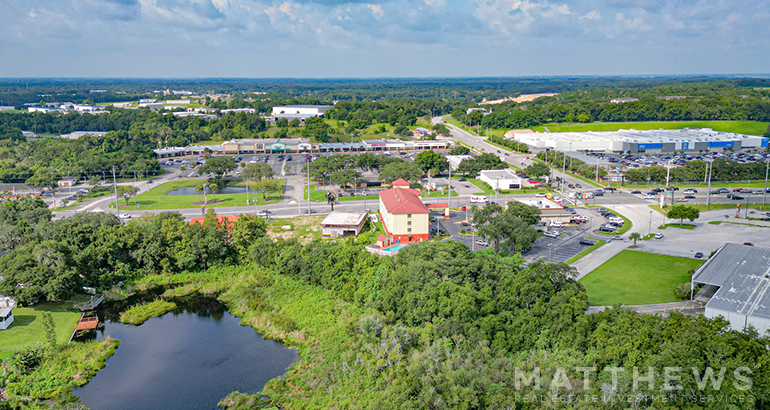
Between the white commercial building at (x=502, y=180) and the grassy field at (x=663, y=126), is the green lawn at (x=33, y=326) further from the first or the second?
the grassy field at (x=663, y=126)

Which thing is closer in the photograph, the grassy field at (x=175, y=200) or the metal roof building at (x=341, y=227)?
the metal roof building at (x=341, y=227)

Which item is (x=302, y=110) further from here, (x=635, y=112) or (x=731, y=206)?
(x=731, y=206)

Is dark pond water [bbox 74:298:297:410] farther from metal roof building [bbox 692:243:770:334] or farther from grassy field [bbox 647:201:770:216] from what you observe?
grassy field [bbox 647:201:770:216]

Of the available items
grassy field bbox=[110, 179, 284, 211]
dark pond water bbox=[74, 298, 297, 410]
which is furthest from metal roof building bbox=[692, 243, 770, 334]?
grassy field bbox=[110, 179, 284, 211]

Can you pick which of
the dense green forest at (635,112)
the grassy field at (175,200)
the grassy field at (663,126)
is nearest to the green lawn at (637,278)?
the grassy field at (175,200)

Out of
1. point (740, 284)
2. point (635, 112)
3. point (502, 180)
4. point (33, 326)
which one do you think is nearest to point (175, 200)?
point (33, 326)

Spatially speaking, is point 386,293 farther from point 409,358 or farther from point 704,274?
point 704,274
